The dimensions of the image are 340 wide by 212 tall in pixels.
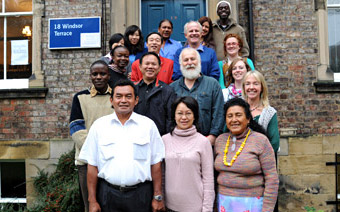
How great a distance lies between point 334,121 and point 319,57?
1.16 m

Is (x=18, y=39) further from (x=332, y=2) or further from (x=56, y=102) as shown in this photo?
(x=332, y=2)

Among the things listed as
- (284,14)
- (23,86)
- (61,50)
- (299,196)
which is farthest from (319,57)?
(23,86)

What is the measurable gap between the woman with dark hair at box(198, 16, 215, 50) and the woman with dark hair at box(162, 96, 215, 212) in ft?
7.29

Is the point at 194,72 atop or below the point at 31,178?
atop

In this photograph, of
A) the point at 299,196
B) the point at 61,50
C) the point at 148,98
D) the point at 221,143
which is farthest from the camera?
the point at 61,50

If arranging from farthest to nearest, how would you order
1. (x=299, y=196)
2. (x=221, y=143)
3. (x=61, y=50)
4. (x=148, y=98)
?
(x=61, y=50)
(x=299, y=196)
(x=148, y=98)
(x=221, y=143)

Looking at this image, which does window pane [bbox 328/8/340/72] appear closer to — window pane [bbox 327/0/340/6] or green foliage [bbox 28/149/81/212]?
window pane [bbox 327/0/340/6]

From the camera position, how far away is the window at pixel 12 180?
264 inches

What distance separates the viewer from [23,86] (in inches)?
264

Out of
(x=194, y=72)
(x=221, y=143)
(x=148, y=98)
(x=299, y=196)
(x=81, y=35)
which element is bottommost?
(x=299, y=196)

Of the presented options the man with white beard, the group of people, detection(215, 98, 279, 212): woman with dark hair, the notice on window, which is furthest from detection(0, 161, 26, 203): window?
detection(215, 98, 279, 212): woman with dark hair

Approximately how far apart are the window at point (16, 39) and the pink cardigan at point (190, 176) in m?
4.73

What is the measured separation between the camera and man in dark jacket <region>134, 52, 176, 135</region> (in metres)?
3.54

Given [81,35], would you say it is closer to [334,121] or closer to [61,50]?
[61,50]
